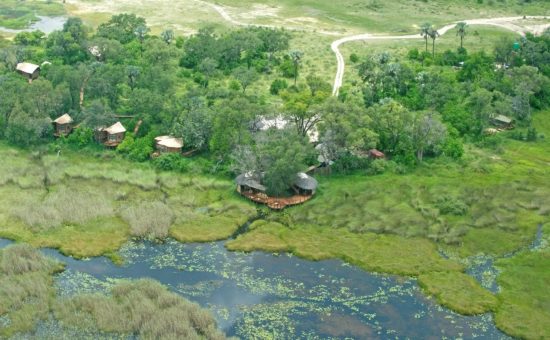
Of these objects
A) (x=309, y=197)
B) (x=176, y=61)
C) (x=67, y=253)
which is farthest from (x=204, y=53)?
(x=67, y=253)

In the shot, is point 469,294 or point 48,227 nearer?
point 469,294

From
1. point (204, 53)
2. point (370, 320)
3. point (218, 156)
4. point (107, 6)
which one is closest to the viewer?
point (370, 320)

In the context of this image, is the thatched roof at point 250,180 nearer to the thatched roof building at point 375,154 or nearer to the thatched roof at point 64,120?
the thatched roof building at point 375,154

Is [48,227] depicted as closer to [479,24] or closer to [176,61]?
[176,61]

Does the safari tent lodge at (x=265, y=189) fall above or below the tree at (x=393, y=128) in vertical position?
below

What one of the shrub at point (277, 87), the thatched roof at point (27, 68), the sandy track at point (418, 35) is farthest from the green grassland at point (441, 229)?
the thatched roof at point (27, 68)

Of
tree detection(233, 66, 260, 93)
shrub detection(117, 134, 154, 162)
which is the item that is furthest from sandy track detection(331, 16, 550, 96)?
shrub detection(117, 134, 154, 162)
